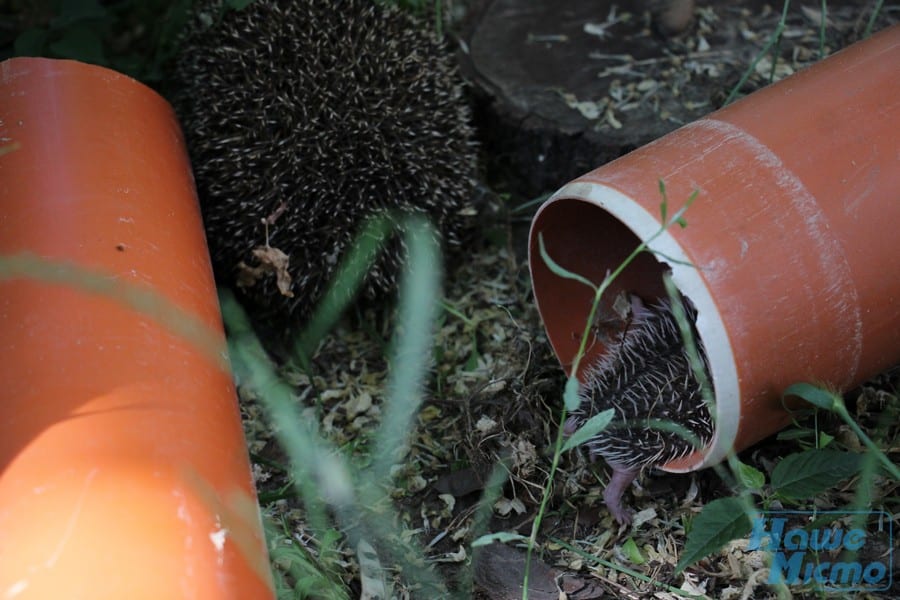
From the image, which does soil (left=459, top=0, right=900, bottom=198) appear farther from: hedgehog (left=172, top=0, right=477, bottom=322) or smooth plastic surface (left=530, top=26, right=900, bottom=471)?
smooth plastic surface (left=530, top=26, right=900, bottom=471)

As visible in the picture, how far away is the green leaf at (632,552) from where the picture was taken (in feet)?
8.42

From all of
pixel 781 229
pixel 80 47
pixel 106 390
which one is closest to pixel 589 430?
pixel 781 229

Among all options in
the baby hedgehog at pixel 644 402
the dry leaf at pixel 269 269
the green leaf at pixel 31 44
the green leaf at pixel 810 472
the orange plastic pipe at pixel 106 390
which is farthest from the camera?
the green leaf at pixel 31 44

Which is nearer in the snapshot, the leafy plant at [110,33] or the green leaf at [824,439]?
the green leaf at [824,439]

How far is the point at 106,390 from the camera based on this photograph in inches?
78.9

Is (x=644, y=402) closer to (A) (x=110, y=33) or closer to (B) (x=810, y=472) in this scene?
(B) (x=810, y=472)

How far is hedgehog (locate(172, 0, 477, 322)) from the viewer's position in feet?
10.8

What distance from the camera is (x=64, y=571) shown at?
173 centimetres

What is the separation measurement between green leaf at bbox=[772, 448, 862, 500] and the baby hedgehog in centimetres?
20

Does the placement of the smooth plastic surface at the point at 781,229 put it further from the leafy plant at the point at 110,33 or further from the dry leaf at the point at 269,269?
the leafy plant at the point at 110,33

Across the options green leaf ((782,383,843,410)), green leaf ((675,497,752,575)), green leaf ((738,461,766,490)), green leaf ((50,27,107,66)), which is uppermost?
green leaf ((50,27,107,66))

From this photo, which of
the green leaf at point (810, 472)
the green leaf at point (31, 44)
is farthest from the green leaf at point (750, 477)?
the green leaf at point (31, 44)

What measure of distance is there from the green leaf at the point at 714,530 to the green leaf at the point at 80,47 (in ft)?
8.83

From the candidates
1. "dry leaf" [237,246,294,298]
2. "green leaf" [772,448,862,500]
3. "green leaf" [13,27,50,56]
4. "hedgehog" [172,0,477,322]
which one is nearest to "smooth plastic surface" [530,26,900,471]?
"green leaf" [772,448,862,500]
